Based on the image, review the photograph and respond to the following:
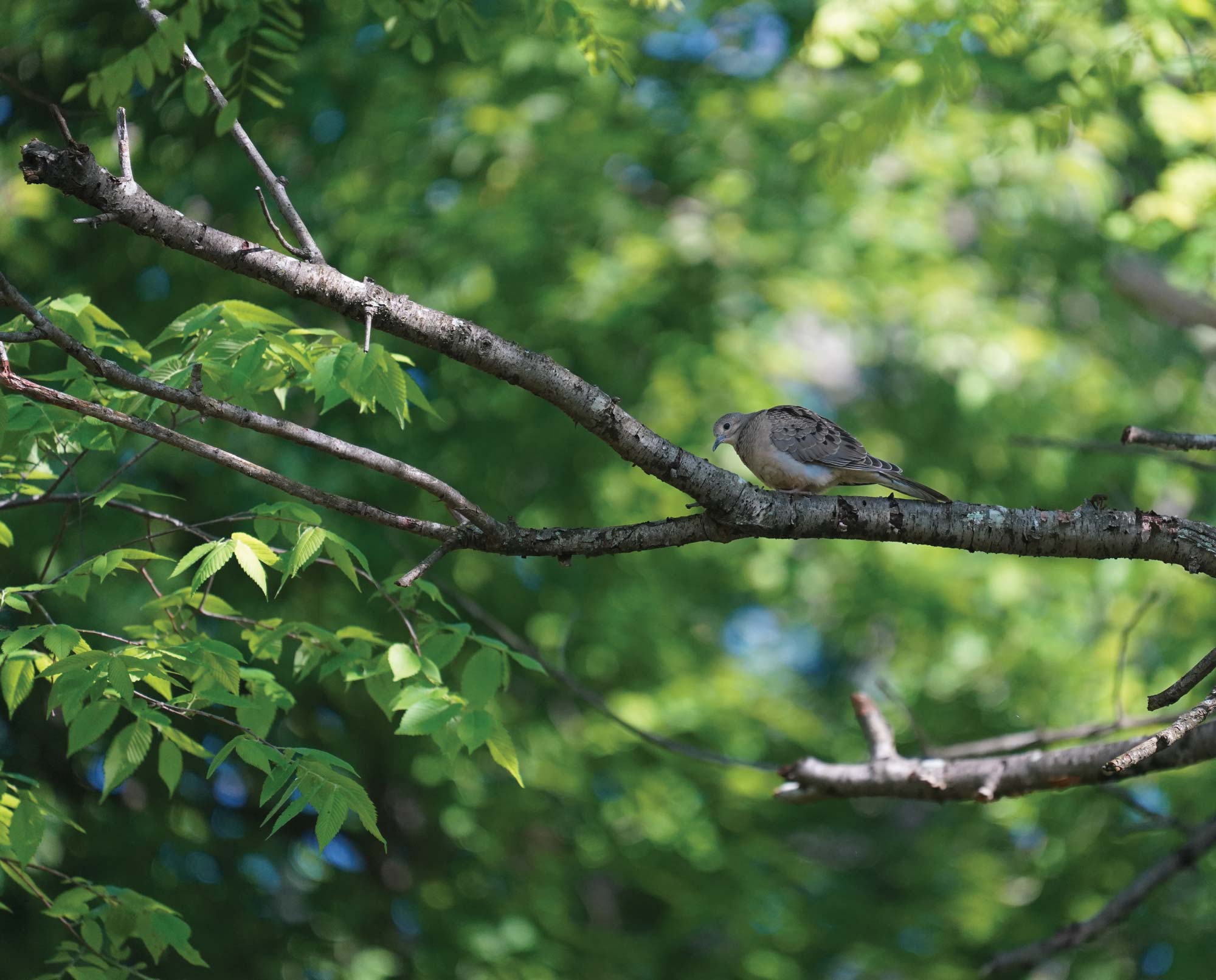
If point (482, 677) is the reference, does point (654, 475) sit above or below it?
above

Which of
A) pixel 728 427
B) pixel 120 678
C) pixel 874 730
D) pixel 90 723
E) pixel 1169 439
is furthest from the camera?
pixel 728 427

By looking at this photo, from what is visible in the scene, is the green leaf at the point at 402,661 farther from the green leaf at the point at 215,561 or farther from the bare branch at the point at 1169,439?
the bare branch at the point at 1169,439

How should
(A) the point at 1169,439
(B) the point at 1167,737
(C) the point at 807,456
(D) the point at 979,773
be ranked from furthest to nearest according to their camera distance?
(C) the point at 807,456
(D) the point at 979,773
(A) the point at 1169,439
(B) the point at 1167,737

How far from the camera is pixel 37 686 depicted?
21.8ft

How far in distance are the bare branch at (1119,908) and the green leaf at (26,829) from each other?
3723mm

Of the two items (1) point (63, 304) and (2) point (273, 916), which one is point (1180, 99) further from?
(2) point (273, 916)

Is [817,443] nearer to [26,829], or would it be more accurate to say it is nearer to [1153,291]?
[26,829]

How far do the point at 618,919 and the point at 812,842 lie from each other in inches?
112

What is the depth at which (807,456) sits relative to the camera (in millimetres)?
5066

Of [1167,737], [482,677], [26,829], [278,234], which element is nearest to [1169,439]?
[1167,737]

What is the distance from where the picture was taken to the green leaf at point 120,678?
2617 millimetres

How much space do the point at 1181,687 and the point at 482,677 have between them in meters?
1.82

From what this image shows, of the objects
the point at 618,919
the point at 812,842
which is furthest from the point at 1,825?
the point at 812,842

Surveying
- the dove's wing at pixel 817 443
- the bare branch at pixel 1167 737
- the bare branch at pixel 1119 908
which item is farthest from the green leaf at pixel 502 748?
the bare branch at pixel 1119 908
